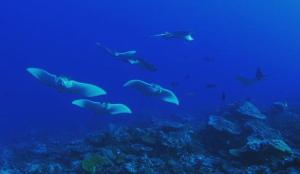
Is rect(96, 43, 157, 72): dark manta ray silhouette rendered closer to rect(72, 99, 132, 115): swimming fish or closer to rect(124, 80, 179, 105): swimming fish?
rect(124, 80, 179, 105): swimming fish

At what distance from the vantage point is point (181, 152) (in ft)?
23.1

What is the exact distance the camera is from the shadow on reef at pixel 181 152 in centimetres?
602

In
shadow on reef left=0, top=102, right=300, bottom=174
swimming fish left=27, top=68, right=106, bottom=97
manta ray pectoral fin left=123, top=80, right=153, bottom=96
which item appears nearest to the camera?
shadow on reef left=0, top=102, right=300, bottom=174

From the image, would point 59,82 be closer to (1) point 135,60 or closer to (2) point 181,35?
(1) point 135,60

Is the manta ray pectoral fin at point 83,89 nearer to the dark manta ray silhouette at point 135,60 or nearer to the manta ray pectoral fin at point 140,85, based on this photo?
the manta ray pectoral fin at point 140,85

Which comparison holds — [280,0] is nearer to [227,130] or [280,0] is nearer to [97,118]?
[97,118]

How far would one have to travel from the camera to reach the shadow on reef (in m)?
6.02

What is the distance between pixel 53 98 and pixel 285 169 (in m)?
34.3

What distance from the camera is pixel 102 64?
60125 mm

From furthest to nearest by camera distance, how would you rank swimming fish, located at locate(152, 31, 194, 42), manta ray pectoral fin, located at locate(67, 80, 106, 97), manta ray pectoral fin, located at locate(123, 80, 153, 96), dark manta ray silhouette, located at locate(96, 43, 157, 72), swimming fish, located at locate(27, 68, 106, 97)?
1. manta ray pectoral fin, located at locate(123, 80, 153, 96)
2. swimming fish, located at locate(152, 31, 194, 42)
3. dark manta ray silhouette, located at locate(96, 43, 157, 72)
4. manta ray pectoral fin, located at locate(67, 80, 106, 97)
5. swimming fish, located at locate(27, 68, 106, 97)

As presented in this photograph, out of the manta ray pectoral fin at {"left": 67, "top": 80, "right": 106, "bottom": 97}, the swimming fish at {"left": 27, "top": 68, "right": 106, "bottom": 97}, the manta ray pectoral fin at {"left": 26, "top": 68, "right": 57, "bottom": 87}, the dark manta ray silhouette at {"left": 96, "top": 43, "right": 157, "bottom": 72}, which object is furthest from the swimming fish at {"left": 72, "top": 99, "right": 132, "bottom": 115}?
the dark manta ray silhouette at {"left": 96, "top": 43, "right": 157, "bottom": 72}

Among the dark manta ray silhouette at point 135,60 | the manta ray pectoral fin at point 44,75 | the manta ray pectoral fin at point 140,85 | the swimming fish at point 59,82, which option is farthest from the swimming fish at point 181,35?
the manta ray pectoral fin at point 44,75

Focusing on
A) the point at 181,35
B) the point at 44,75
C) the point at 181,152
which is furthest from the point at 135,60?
the point at 181,152

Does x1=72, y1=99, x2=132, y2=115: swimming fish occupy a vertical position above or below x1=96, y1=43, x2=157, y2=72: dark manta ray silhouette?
below
